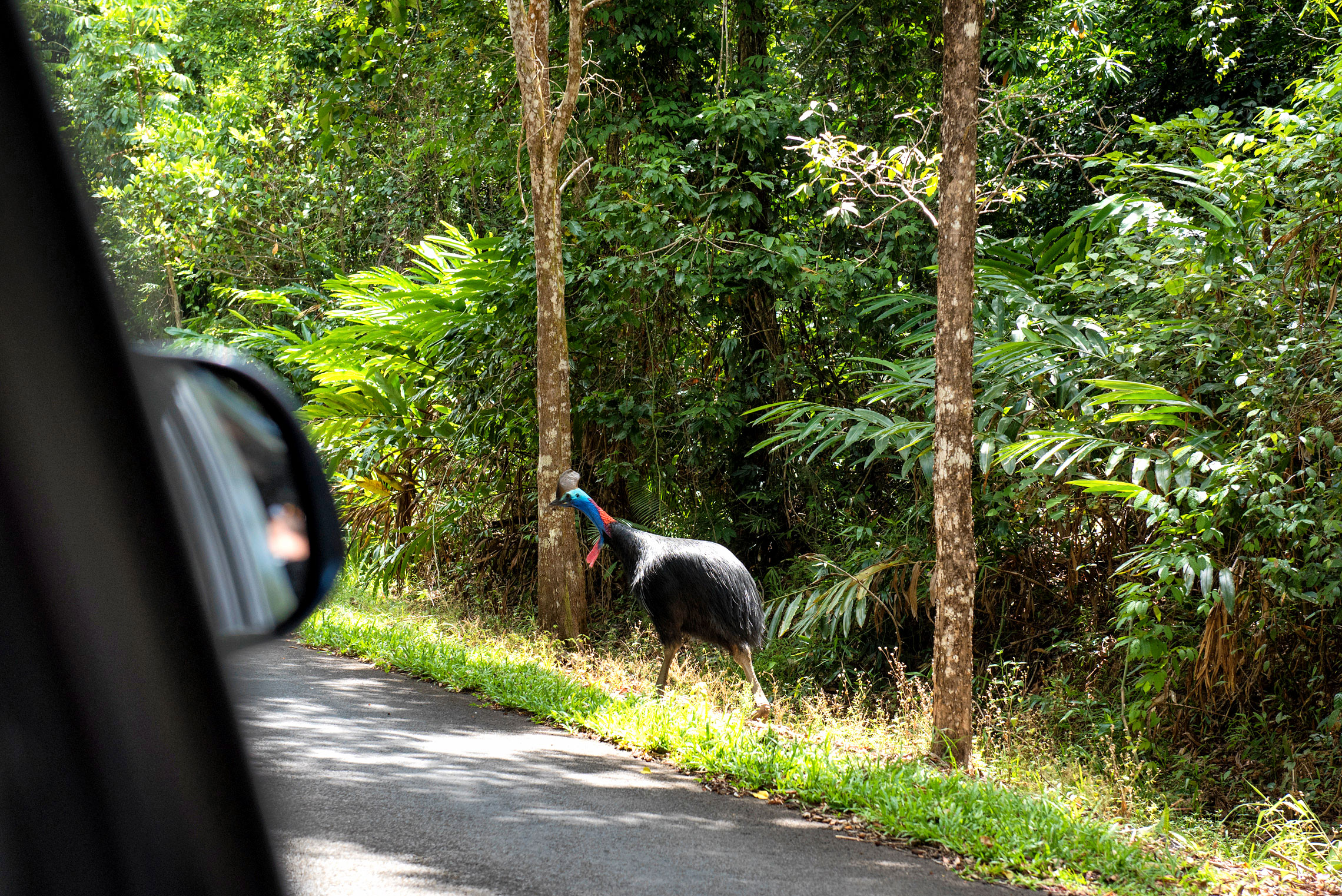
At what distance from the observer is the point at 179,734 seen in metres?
0.95

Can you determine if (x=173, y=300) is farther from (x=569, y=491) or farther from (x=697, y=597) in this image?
(x=569, y=491)

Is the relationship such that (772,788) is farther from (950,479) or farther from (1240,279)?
(1240,279)

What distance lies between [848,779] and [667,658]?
2.15m

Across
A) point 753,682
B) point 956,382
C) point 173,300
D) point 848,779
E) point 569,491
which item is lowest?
point 848,779

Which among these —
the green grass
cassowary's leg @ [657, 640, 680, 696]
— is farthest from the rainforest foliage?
the green grass

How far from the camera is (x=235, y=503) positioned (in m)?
1.10

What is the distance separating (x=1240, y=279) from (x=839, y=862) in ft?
14.1

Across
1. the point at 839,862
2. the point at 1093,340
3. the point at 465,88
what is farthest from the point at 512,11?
the point at 839,862

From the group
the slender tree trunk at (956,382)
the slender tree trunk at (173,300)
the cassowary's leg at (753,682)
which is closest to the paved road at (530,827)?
the cassowary's leg at (753,682)

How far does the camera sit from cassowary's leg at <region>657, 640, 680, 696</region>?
288 inches

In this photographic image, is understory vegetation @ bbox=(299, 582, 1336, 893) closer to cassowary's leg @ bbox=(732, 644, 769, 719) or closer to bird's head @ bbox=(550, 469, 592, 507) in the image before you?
cassowary's leg @ bbox=(732, 644, 769, 719)

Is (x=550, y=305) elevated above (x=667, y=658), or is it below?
above

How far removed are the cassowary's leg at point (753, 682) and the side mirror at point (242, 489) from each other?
5.86 m

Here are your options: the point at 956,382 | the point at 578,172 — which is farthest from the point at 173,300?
the point at 578,172
